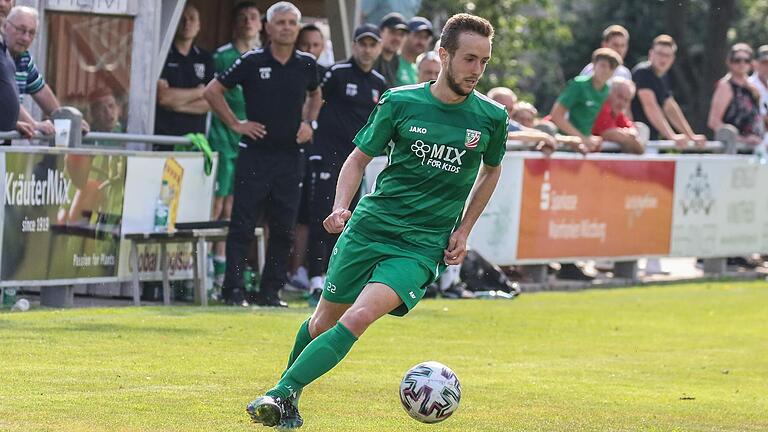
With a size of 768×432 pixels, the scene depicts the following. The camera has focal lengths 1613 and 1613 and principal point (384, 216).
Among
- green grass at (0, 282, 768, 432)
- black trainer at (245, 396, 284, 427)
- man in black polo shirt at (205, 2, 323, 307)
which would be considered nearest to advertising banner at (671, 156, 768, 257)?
green grass at (0, 282, 768, 432)

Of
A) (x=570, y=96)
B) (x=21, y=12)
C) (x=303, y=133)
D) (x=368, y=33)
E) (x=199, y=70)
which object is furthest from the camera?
(x=570, y=96)

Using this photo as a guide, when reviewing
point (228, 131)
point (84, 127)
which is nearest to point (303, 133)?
point (228, 131)

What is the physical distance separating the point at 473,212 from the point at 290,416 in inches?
56.0

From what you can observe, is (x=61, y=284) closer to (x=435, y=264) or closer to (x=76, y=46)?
(x=76, y=46)

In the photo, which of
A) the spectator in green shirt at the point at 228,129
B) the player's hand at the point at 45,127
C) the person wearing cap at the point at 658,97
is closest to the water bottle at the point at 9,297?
the player's hand at the point at 45,127

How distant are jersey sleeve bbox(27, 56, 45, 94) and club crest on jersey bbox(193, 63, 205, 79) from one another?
2.07 meters

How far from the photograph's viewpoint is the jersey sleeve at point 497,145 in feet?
26.8

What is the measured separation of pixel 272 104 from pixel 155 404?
6.60 metres

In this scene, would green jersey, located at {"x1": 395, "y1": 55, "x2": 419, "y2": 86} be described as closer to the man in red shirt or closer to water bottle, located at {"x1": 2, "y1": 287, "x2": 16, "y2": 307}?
the man in red shirt

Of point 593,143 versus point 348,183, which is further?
point 593,143

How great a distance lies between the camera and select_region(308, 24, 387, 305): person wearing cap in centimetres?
1580

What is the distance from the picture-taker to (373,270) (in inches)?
314

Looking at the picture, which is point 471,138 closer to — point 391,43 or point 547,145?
point 391,43

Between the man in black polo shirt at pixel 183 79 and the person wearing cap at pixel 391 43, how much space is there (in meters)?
1.85
